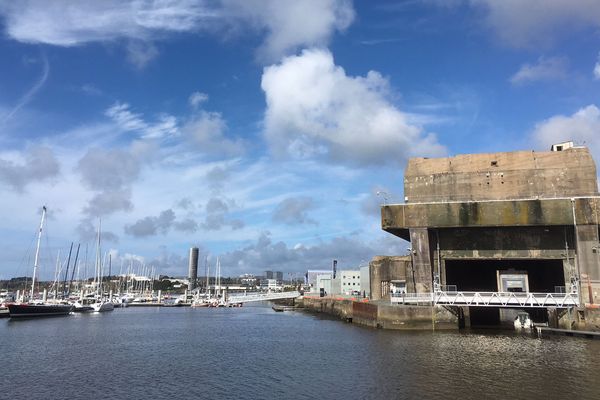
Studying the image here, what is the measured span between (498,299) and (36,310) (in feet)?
232

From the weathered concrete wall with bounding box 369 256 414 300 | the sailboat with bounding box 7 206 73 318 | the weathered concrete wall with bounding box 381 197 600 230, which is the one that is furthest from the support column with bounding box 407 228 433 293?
the sailboat with bounding box 7 206 73 318

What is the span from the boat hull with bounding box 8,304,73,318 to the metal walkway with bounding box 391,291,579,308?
5915 centimetres

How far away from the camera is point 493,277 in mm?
66188

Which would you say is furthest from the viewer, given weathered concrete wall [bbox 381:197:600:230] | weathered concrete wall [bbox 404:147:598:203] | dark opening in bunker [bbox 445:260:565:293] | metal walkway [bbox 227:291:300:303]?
metal walkway [bbox 227:291:300:303]

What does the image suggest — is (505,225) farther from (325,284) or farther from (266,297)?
(325,284)

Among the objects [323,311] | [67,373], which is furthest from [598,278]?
[323,311]

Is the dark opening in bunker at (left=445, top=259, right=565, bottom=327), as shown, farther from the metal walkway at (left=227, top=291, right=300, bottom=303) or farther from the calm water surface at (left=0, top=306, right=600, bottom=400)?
the metal walkway at (left=227, top=291, right=300, bottom=303)

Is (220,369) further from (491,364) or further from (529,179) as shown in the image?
(529,179)

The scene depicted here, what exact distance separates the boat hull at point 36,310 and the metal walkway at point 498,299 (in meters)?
59.1

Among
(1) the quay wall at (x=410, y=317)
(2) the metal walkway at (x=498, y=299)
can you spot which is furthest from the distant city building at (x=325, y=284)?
(2) the metal walkway at (x=498, y=299)

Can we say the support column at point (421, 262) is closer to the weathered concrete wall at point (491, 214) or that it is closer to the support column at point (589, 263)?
the weathered concrete wall at point (491, 214)

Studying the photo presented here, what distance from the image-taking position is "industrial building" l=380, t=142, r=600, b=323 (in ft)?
156

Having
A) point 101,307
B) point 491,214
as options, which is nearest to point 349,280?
point 101,307

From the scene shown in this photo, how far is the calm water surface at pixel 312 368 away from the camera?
22.5 metres
